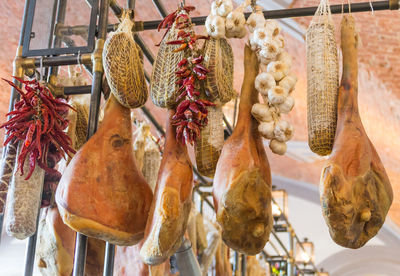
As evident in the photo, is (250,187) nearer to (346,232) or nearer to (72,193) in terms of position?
(346,232)

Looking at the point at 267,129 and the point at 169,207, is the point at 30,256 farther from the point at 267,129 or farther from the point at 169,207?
the point at 267,129

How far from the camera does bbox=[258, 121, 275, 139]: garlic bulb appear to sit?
6.07ft

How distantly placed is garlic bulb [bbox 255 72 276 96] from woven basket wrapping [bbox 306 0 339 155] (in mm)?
145

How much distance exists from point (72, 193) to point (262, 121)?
2.18 ft

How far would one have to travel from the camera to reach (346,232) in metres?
1.70

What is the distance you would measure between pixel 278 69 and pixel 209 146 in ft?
1.14

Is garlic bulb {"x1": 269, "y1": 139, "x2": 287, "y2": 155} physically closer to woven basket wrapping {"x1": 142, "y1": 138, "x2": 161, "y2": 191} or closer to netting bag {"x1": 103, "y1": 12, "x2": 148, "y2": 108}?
netting bag {"x1": 103, "y1": 12, "x2": 148, "y2": 108}

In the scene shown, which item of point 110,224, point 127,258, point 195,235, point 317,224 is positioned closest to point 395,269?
point 317,224

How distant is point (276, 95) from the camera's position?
1860 millimetres

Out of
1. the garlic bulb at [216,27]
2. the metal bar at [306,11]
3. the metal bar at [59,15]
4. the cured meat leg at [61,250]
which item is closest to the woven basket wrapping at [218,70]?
the garlic bulb at [216,27]

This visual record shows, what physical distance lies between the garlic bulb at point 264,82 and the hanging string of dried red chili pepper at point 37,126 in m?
0.77

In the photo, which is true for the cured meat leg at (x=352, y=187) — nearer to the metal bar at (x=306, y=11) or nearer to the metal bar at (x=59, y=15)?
the metal bar at (x=306, y=11)

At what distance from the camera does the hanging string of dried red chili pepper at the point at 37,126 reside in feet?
6.76

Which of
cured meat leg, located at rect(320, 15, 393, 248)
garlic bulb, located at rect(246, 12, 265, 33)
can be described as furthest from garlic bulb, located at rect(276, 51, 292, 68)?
cured meat leg, located at rect(320, 15, 393, 248)
